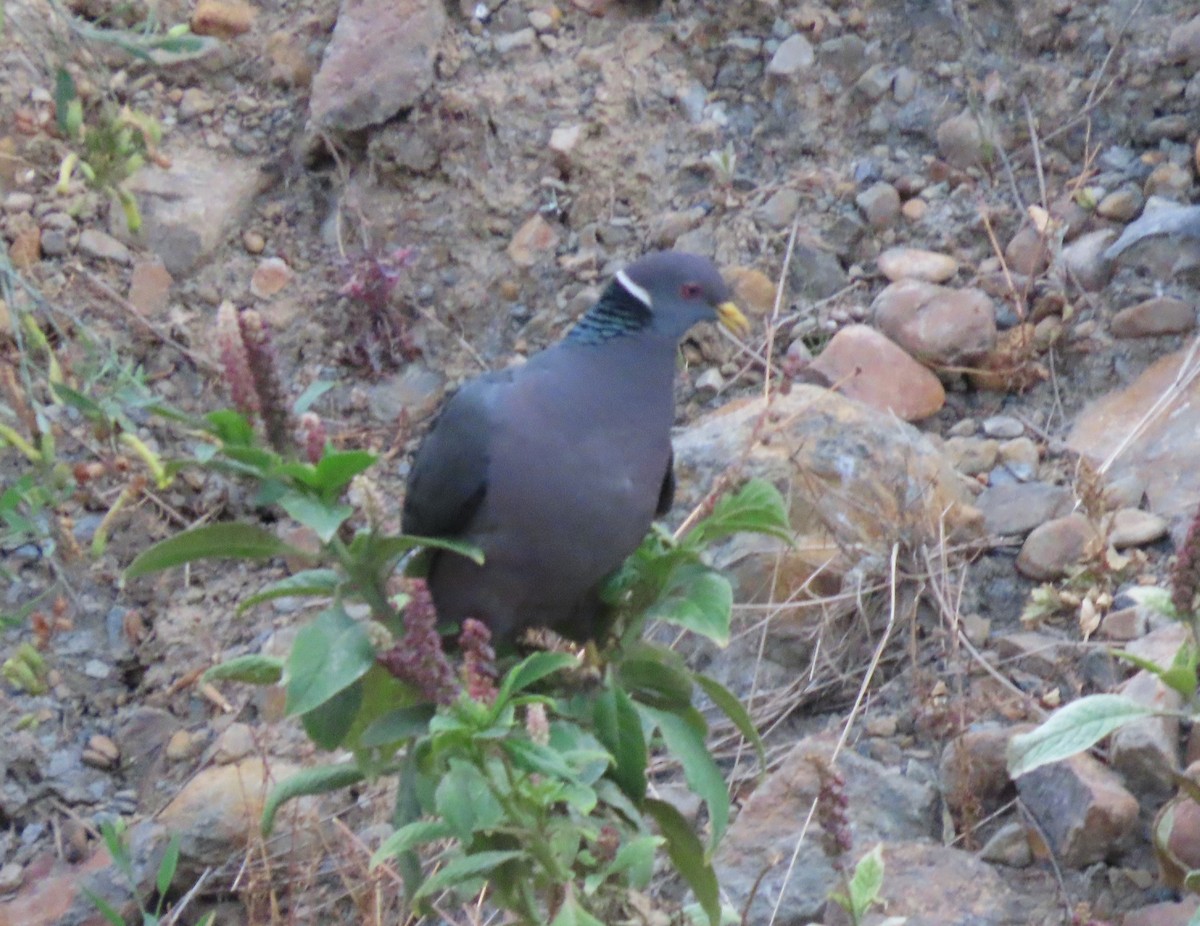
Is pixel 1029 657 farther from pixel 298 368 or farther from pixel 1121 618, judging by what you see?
pixel 298 368

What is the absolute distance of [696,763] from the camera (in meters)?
2.41

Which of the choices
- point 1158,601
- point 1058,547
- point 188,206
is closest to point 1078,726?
point 1158,601

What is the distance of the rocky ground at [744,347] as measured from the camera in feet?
10.6

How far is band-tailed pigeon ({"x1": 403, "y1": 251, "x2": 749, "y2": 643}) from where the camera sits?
2.67 metres

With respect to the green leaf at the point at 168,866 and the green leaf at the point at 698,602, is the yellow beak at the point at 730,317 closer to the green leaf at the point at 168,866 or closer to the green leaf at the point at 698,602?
the green leaf at the point at 698,602

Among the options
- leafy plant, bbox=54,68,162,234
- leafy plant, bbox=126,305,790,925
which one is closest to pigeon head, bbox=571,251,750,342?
leafy plant, bbox=126,305,790,925

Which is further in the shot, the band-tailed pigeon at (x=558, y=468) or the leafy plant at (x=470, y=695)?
the band-tailed pigeon at (x=558, y=468)

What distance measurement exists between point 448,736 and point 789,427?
1.99 metres

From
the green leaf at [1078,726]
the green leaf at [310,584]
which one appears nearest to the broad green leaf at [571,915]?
the green leaf at [310,584]

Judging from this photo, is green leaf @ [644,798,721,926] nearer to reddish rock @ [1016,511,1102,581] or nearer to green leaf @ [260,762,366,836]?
green leaf @ [260,762,366,836]

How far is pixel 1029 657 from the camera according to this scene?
337 centimetres

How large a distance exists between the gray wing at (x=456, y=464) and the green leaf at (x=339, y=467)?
757 millimetres

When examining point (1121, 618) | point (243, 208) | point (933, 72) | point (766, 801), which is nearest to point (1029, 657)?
point (1121, 618)

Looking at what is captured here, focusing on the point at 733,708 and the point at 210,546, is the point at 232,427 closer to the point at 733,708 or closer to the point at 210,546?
the point at 210,546
